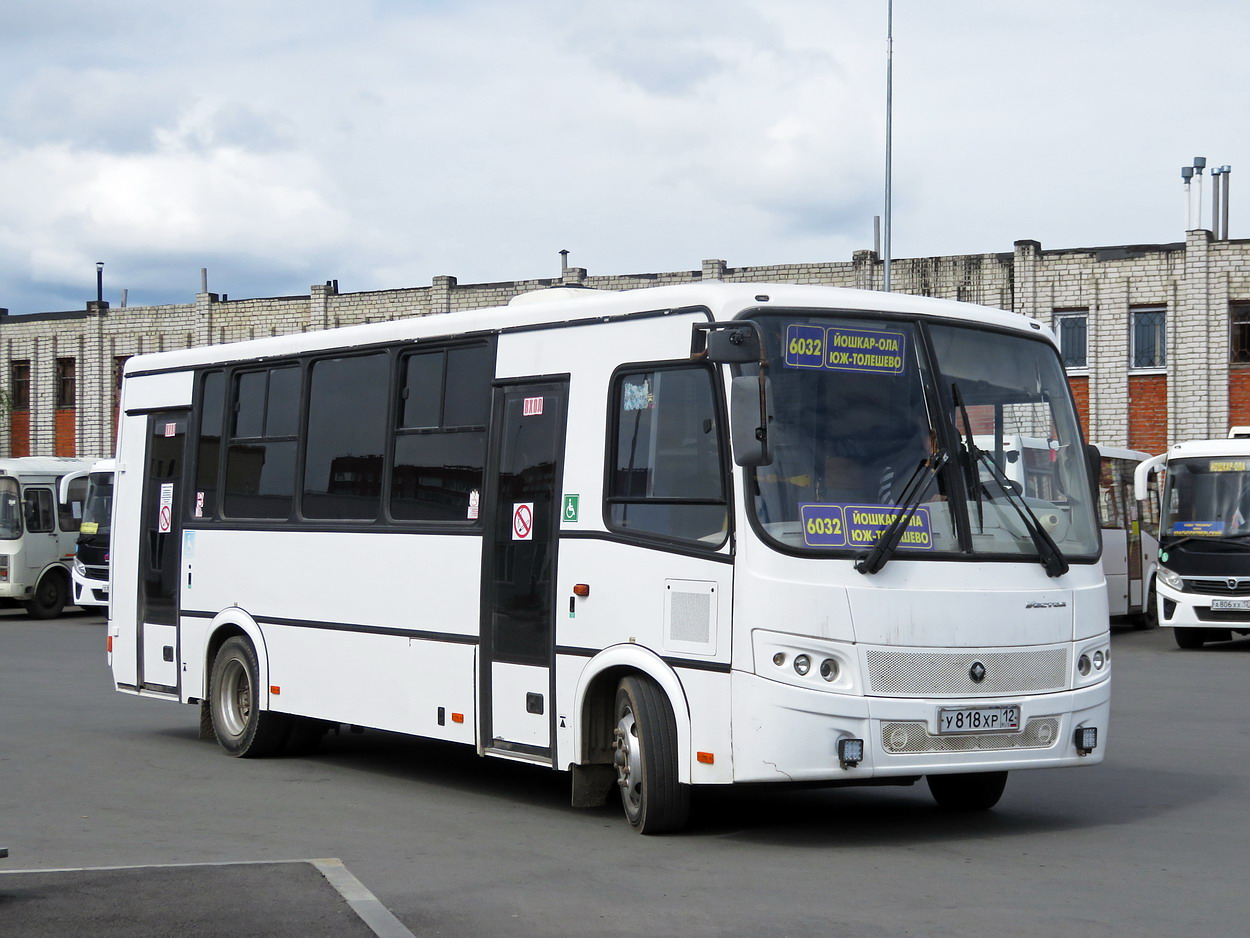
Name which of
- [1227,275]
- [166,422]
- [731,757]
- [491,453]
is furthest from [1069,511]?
[1227,275]

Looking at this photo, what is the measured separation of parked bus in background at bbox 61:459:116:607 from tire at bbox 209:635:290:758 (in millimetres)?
17932

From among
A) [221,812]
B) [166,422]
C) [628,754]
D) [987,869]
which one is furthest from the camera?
[166,422]

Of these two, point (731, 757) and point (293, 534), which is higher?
point (293, 534)

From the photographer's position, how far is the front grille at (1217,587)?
80.4 ft

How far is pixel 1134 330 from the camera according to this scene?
44.0 metres

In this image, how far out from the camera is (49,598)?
33.1 m

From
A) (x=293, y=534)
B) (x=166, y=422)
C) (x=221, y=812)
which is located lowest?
(x=221, y=812)

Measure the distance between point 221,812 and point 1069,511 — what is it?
194 inches

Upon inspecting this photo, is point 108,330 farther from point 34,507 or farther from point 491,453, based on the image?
point 491,453

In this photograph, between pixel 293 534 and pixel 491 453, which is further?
pixel 293 534

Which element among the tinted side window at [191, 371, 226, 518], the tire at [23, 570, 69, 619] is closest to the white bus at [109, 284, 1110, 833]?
the tinted side window at [191, 371, 226, 518]

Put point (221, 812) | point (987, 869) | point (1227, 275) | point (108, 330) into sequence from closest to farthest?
point (987, 869), point (221, 812), point (1227, 275), point (108, 330)

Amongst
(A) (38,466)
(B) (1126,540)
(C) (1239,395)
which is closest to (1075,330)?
(C) (1239,395)

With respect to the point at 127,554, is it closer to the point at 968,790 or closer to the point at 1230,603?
the point at 968,790
